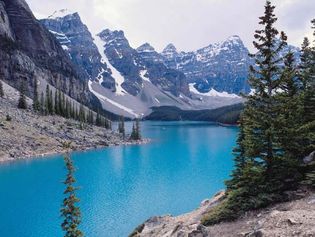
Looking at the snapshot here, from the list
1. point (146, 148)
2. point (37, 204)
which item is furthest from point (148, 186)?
point (146, 148)

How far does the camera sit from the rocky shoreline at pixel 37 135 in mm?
107688

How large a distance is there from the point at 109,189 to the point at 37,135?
191ft

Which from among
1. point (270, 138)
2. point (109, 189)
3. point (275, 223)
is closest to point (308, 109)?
point (270, 138)

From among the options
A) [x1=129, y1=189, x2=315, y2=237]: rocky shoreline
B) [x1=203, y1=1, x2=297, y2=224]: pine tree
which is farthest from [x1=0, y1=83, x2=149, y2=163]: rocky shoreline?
[x1=129, y1=189, x2=315, y2=237]: rocky shoreline

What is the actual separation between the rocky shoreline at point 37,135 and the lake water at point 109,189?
22.9 ft

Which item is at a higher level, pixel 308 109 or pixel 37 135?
pixel 308 109

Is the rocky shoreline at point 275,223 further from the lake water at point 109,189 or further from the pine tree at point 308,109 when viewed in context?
the lake water at point 109,189

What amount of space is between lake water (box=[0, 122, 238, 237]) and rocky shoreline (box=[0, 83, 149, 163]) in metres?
6.97

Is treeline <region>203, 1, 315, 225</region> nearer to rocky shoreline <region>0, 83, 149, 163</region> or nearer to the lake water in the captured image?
the lake water

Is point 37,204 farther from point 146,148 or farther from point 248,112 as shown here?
point 146,148

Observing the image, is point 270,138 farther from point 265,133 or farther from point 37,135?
point 37,135

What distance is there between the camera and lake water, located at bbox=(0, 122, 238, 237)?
49.9 meters

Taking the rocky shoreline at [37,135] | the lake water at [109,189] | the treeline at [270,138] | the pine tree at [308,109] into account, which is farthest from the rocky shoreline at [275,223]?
the rocky shoreline at [37,135]

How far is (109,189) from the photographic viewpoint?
70.5m
